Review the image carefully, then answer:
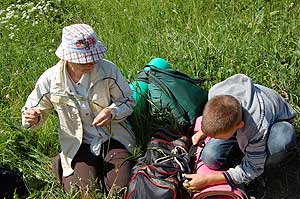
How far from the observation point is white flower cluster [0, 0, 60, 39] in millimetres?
5675

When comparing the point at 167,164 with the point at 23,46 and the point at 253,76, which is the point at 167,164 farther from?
the point at 23,46

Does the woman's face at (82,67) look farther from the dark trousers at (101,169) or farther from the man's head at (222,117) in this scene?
the man's head at (222,117)

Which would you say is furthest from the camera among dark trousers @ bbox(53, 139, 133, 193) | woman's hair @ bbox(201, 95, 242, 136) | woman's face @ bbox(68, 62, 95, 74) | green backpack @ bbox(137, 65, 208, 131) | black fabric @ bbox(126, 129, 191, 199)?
green backpack @ bbox(137, 65, 208, 131)

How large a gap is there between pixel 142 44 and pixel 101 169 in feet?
4.78

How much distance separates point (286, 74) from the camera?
4117 mm

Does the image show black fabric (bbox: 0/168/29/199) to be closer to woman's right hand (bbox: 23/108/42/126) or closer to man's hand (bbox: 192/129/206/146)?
woman's right hand (bbox: 23/108/42/126)

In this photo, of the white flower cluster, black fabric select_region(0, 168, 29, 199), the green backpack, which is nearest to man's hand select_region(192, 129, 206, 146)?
the green backpack

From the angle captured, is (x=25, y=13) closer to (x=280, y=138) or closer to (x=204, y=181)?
(x=204, y=181)

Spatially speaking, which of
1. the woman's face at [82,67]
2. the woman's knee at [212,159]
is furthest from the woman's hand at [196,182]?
the woman's face at [82,67]

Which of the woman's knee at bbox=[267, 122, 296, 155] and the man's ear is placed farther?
the woman's knee at bbox=[267, 122, 296, 155]

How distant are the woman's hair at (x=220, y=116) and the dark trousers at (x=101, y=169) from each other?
0.69 meters

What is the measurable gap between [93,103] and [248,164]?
1009mm

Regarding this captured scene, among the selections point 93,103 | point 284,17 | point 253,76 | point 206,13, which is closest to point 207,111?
point 93,103

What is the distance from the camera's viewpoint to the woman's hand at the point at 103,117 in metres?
3.47
